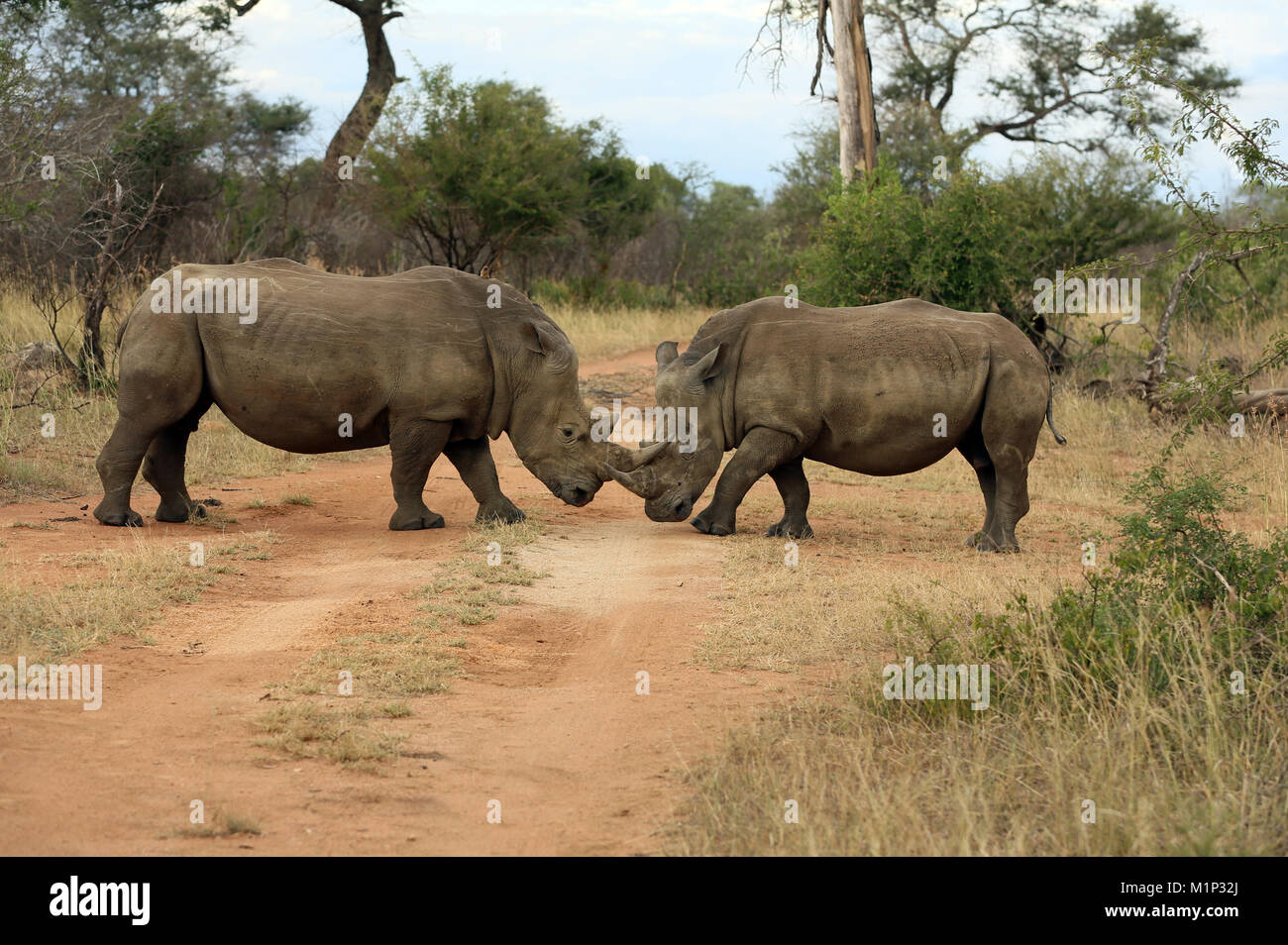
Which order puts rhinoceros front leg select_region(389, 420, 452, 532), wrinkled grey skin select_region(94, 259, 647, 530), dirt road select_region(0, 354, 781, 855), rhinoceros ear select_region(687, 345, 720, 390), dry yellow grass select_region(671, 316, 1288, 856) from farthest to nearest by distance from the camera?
1. rhinoceros ear select_region(687, 345, 720, 390)
2. rhinoceros front leg select_region(389, 420, 452, 532)
3. wrinkled grey skin select_region(94, 259, 647, 530)
4. dirt road select_region(0, 354, 781, 855)
5. dry yellow grass select_region(671, 316, 1288, 856)

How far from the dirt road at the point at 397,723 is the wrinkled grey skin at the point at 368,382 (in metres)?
0.74

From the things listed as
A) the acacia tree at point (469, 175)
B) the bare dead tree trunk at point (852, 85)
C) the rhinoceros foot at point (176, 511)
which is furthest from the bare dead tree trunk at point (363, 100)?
the rhinoceros foot at point (176, 511)

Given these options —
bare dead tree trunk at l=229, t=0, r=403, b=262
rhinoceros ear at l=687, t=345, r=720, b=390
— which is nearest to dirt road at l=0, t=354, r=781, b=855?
rhinoceros ear at l=687, t=345, r=720, b=390

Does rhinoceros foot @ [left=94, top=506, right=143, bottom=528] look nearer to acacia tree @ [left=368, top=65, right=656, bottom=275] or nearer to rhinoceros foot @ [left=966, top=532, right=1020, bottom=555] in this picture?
rhinoceros foot @ [left=966, top=532, right=1020, bottom=555]

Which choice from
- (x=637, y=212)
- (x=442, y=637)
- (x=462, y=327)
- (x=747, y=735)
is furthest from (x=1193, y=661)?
(x=637, y=212)

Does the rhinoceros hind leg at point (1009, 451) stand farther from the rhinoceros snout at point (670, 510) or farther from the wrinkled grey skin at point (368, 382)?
the wrinkled grey skin at point (368, 382)

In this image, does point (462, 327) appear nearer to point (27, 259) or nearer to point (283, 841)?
point (283, 841)

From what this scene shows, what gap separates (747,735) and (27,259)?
16161 millimetres

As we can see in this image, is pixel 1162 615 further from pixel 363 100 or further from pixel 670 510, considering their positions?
pixel 363 100

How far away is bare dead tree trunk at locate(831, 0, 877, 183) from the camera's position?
2022cm

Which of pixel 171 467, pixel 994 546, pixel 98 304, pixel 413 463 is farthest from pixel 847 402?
pixel 98 304

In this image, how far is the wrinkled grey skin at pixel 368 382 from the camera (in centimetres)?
872

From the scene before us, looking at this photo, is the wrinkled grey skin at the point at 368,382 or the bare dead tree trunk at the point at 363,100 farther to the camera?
the bare dead tree trunk at the point at 363,100

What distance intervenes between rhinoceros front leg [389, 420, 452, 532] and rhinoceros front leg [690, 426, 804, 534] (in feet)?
6.59
